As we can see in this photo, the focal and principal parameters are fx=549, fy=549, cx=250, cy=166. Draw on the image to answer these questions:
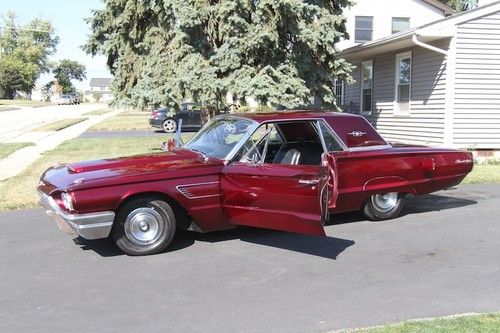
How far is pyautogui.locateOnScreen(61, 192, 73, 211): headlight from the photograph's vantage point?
5477mm

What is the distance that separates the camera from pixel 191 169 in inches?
238

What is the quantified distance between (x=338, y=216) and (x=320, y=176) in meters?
2.46

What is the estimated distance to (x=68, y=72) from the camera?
129375 mm

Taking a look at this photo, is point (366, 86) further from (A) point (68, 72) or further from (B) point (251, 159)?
(A) point (68, 72)

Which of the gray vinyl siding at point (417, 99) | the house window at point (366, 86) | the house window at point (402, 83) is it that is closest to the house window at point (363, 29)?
the house window at point (366, 86)

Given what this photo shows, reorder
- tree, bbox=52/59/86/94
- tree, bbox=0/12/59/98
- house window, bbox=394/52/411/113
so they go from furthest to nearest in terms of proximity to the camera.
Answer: tree, bbox=52/59/86/94
tree, bbox=0/12/59/98
house window, bbox=394/52/411/113

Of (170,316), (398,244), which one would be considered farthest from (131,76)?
(170,316)

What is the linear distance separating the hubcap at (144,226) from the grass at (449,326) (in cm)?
273

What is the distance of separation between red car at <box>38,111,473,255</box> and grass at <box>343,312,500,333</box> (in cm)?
159

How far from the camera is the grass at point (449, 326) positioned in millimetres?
3867

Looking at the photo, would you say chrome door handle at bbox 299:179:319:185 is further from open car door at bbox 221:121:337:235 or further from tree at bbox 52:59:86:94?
tree at bbox 52:59:86:94

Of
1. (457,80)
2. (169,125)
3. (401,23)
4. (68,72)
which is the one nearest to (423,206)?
(457,80)

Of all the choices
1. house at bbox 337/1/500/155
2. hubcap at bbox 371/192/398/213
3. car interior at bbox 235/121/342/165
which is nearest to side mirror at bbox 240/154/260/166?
car interior at bbox 235/121/342/165

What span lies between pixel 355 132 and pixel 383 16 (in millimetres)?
24396
